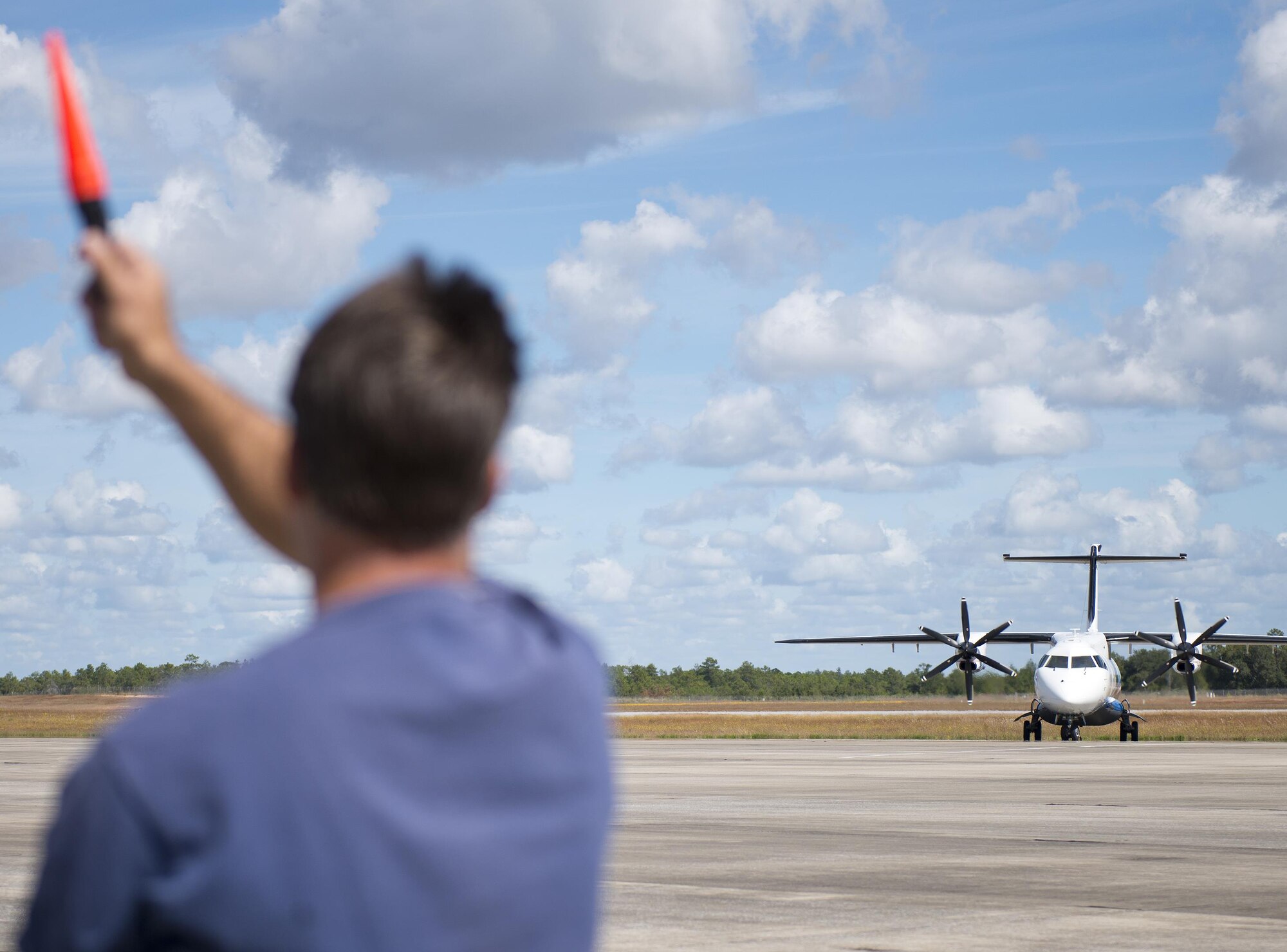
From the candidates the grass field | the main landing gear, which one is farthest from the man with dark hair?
the main landing gear

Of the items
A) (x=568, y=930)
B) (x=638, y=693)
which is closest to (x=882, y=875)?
(x=568, y=930)

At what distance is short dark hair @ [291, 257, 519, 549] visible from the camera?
5.42 feet

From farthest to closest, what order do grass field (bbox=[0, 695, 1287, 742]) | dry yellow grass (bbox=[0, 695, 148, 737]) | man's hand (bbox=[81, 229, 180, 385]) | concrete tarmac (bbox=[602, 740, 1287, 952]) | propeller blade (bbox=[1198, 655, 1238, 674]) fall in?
dry yellow grass (bbox=[0, 695, 148, 737]), grass field (bbox=[0, 695, 1287, 742]), propeller blade (bbox=[1198, 655, 1238, 674]), concrete tarmac (bbox=[602, 740, 1287, 952]), man's hand (bbox=[81, 229, 180, 385])

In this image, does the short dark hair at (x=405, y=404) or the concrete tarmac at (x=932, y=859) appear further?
the concrete tarmac at (x=932, y=859)

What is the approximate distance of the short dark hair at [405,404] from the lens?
165cm

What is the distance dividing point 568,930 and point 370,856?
293mm

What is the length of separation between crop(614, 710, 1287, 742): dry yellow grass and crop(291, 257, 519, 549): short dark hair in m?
48.7

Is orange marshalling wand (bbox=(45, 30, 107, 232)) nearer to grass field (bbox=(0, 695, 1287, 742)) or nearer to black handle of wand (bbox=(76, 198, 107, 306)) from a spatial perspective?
black handle of wand (bbox=(76, 198, 107, 306))

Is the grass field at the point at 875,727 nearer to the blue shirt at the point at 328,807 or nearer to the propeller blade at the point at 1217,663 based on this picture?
the propeller blade at the point at 1217,663

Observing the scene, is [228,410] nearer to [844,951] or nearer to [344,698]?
[344,698]

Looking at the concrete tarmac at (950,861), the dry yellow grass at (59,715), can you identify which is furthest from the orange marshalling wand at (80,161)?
the dry yellow grass at (59,715)

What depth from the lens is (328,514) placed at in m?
1.72

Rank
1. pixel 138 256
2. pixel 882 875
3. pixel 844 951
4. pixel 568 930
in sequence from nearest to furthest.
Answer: pixel 568 930, pixel 138 256, pixel 844 951, pixel 882 875

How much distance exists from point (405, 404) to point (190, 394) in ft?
1.23
